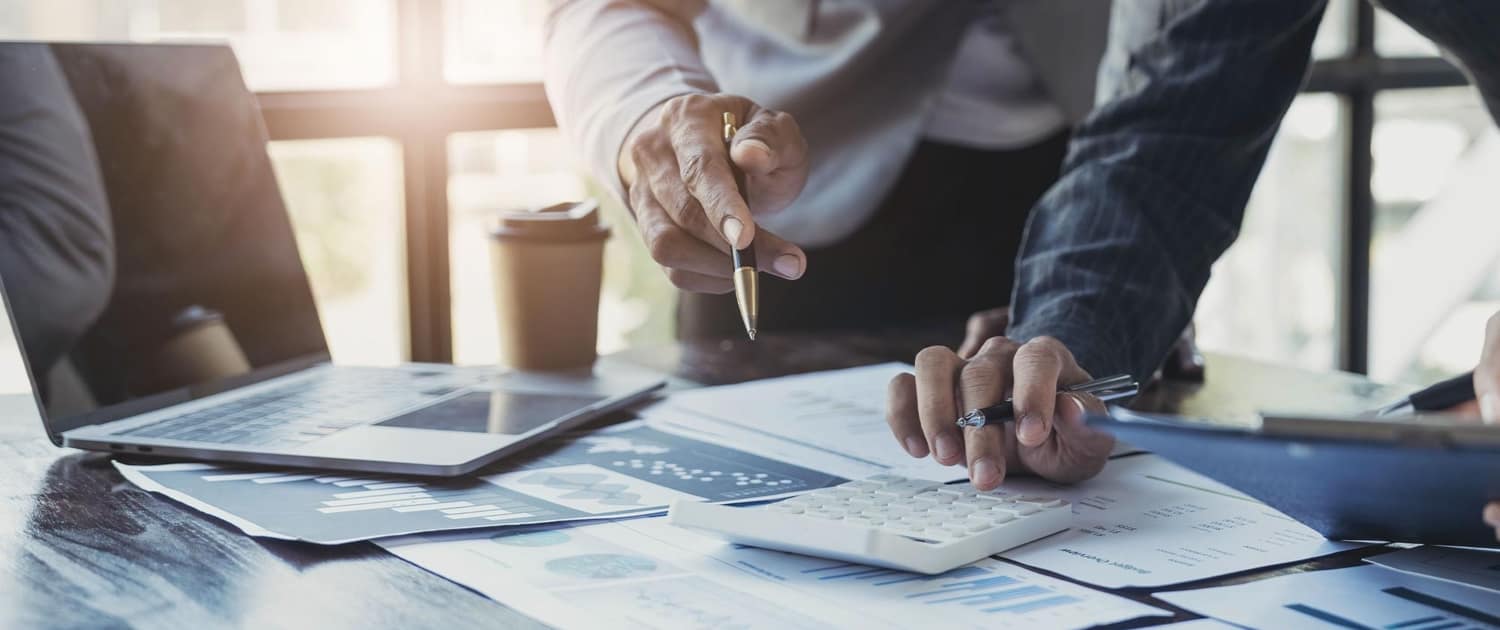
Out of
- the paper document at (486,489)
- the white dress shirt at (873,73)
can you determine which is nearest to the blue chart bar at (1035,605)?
the paper document at (486,489)

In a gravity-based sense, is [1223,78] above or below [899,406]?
above

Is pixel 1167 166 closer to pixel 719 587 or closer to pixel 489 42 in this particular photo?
pixel 719 587

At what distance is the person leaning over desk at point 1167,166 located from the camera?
1.13 m

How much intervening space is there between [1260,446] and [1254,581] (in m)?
0.16

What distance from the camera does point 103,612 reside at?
651 mm

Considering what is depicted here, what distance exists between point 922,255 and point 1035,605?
3.71ft

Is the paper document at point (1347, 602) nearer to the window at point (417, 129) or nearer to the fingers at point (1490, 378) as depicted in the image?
the fingers at point (1490, 378)

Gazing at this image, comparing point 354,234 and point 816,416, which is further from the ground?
point 354,234

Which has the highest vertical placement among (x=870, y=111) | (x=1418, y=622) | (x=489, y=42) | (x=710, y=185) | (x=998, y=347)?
(x=489, y=42)

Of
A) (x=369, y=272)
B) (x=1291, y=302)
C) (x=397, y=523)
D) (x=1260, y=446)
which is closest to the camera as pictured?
(x=1260, y=446)

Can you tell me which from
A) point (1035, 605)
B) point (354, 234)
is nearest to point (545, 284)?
point (1035, 605)

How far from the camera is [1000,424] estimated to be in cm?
87

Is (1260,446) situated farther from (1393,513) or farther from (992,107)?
(992,107)

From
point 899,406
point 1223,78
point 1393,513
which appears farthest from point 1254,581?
point 1223,78
